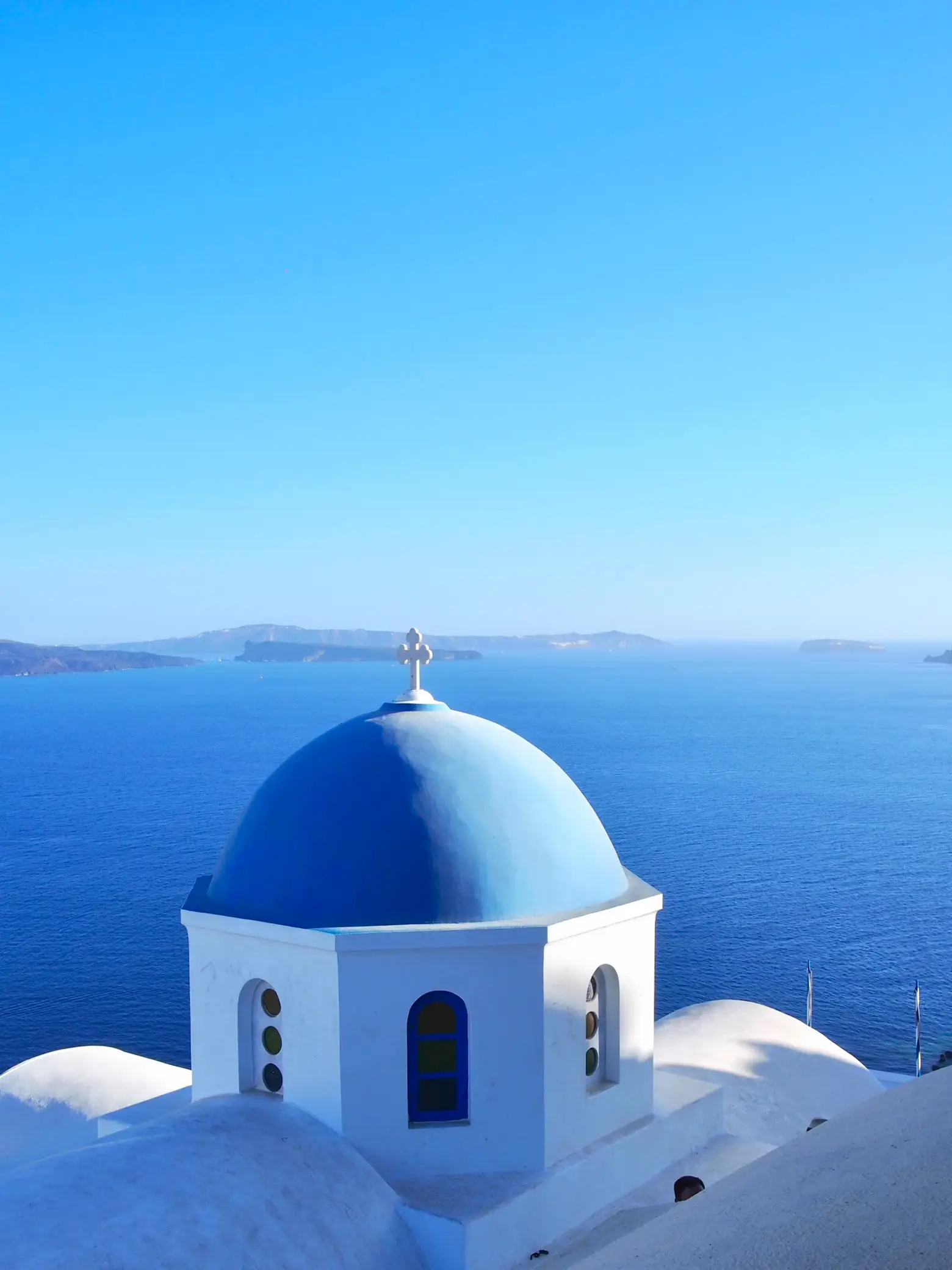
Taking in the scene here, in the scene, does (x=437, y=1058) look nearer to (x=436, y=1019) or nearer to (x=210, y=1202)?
(x=436, y=1019)

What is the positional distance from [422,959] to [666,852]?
1549 inches

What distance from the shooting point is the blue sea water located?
31.0m

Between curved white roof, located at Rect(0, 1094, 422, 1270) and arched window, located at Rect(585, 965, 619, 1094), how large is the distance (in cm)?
211

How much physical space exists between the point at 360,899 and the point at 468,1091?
1.64 m

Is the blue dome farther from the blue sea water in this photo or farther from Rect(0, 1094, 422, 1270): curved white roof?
the blue sea water

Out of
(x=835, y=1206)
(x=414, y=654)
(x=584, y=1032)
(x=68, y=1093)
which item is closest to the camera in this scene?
(x=835, y=1206)

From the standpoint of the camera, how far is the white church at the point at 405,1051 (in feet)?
21.7

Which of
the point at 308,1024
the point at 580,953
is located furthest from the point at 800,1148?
the point at 308,1024

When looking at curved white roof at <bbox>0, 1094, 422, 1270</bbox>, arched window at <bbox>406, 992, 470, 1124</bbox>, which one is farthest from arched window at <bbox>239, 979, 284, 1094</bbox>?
arched window at <bbox>406, 992, 470, 1124</bbox>

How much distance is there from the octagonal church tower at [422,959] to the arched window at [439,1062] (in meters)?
0.01

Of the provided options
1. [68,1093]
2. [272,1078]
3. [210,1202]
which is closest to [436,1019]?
[272,1078]

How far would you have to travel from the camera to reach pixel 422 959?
25.6 feet

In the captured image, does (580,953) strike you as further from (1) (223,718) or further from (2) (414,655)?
(1) (223,718)

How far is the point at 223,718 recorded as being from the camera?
373 ft
